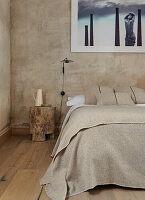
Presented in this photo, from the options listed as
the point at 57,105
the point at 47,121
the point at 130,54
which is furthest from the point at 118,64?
the point at 47,121

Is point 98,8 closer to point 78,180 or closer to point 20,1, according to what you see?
point 20,1

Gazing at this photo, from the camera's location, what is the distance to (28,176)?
2463 millimetres

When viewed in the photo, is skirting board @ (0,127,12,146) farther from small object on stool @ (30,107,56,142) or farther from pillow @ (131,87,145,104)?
pillow @ (131,87,145,104)

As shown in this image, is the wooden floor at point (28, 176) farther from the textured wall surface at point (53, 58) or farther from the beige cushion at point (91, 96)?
the textured wall surface at point (53, 58)

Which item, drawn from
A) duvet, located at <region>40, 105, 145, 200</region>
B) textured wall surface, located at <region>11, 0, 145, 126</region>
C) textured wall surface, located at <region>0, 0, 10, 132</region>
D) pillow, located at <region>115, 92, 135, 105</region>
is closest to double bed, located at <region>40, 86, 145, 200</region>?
duvet, located at <region>40, 105, 145, 200</region>

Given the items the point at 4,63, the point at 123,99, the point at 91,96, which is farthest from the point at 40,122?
the point at 123,99

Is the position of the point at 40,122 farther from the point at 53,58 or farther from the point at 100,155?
the point at 100,155

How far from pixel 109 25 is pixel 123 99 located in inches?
58.7

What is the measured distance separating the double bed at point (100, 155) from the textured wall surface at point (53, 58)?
2.10 meters

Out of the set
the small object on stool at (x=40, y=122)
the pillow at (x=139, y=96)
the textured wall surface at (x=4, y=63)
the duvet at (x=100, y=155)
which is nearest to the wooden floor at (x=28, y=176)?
the duvet at (x=100, y=155)

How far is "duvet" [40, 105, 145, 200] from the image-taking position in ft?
7.15

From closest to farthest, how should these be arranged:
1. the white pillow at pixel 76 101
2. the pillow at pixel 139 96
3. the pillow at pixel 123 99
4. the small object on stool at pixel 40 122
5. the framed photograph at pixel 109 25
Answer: the pillow at pixel 123 99 → the pillow at pixel 139 96 → the white pillow at pixel 76 101 → the small object on stool at pixel 40 122 → the framed photograph at pixel 109 25

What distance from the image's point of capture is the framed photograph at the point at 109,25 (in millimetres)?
4320

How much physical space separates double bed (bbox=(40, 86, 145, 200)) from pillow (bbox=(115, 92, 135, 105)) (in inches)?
40.6
